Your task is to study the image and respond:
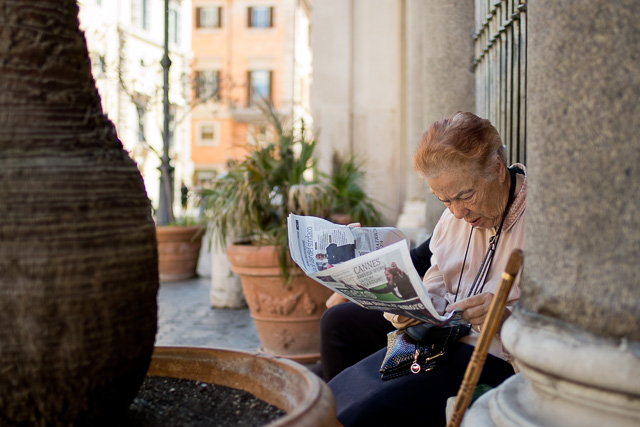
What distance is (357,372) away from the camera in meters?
2.42

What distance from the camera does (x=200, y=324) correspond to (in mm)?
5660

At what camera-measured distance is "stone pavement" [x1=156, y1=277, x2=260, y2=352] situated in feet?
16.4

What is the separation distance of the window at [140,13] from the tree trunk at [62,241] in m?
27.0

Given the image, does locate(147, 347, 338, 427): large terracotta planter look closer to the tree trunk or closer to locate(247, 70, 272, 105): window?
the tree trunk

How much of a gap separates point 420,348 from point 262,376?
27.4 inches

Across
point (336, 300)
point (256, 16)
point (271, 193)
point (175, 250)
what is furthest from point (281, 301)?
point (256, 16)

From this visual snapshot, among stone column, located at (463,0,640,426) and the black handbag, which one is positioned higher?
stone column, located at (463,0,640,426)

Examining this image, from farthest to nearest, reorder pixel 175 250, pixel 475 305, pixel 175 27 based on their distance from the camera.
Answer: pixel 175 27 < pixel 175 250 < pixel 475 305

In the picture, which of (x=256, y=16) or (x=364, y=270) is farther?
(x=256, y=16)

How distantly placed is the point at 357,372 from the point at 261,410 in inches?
32.0

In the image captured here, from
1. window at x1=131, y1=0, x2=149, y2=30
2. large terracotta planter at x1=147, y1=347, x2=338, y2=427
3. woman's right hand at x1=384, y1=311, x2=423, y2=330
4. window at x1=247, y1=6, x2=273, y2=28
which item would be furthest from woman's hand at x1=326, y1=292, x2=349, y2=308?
window at x1=247, y1=6, x2=273, y2=28

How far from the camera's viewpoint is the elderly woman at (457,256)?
7.20 ft

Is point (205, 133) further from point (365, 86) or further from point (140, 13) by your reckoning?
point (365, 86)

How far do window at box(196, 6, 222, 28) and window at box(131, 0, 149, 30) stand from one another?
7068mm
